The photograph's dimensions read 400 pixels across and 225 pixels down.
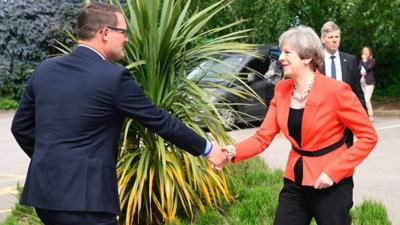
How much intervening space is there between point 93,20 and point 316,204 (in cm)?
176

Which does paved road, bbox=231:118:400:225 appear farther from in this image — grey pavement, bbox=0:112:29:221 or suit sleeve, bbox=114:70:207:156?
grey pavement, bbox=0:112:29:221

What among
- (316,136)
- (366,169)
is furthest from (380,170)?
(316,136)

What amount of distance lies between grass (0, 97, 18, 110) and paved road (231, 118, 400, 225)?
1056 centimetres

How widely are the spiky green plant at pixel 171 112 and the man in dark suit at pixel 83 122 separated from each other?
2.37 meters

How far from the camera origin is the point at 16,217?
6516mm

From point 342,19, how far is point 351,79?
13.1 meters

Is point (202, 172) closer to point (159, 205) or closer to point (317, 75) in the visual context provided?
point (159, 205)

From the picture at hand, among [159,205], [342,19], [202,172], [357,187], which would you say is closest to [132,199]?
[159,205]

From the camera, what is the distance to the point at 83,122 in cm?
334

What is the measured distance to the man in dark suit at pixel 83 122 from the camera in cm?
334

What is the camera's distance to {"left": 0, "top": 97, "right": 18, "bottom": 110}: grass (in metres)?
22.0

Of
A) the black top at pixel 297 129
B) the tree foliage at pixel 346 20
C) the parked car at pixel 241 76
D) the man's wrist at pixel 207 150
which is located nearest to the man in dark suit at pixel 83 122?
the man's wrist at pixel 207 150

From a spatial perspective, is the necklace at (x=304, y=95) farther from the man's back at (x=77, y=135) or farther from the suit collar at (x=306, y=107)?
the man's back at (x=77, y=135)

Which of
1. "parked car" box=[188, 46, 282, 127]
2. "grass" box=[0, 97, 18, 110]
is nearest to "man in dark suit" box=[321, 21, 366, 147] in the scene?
"parked car" box=[188, 46, 282, 127]
